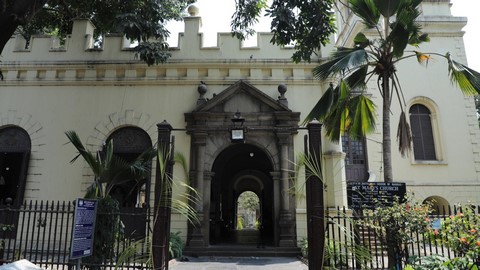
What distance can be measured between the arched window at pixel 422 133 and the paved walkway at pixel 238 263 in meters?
8.79

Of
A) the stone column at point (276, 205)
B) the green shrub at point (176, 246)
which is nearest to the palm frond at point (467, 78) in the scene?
the stone column at point (276, 205)

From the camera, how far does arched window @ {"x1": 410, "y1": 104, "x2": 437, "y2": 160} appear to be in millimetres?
15531

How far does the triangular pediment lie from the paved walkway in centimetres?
479

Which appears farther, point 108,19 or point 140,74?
point 140,74

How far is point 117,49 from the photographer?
13.0 metres

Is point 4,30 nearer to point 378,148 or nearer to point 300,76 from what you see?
point 300,76

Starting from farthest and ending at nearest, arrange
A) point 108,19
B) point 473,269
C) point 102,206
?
point 108,19
point 102,206
point 473,269

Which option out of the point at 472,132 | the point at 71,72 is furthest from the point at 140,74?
the point at 472,132

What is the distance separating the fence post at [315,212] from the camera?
19.5 feet

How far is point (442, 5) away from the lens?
1700 cm

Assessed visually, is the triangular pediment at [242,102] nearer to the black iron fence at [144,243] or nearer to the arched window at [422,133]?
the black iron fence at [144,243]

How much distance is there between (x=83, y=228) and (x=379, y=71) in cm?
812

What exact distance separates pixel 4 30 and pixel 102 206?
13.7ft

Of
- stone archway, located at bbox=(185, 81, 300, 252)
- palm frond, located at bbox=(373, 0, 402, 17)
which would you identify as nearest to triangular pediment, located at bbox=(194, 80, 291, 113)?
Result: stone archway, located at bbox=(185, 81, 300, 252)
